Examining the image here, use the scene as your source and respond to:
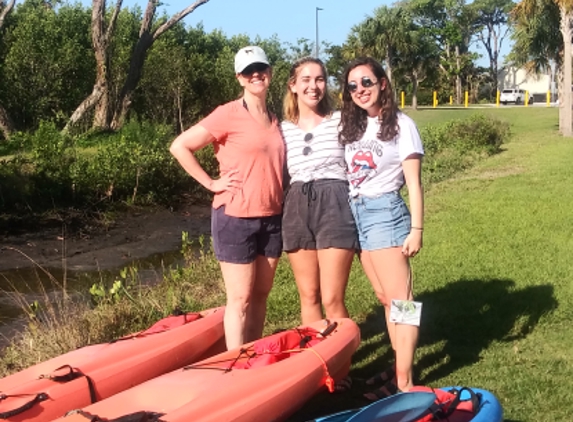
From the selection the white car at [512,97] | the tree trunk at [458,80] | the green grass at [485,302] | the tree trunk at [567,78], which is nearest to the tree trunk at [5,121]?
the green grass at [485,302]

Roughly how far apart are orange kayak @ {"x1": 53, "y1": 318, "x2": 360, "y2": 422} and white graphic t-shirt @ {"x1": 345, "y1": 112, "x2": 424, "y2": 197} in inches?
34.8

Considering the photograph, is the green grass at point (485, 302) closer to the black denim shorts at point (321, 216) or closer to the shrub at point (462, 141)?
the black denim shorts at point (321, 216)

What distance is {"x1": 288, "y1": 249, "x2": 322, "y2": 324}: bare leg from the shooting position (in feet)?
14.0

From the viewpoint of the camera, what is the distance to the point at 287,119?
14.3 ft

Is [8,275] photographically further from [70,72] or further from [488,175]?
[70,72]

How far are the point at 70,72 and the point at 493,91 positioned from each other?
46.4 meters

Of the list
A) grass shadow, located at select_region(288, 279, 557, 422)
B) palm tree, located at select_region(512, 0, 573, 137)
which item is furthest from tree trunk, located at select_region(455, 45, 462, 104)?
grass shadow, located at select_region(288, 279, 557, 422)

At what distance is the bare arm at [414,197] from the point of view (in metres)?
3.90

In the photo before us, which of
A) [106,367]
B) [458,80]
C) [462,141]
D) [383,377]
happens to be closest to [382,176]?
[383,377]

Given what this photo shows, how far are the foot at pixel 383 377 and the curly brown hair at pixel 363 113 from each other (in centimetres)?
157

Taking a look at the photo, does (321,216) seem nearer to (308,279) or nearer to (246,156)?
(308,279)

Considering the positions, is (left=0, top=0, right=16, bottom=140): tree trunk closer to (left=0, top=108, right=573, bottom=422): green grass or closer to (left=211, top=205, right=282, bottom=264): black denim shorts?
(left=0, top=108, right=573, bottom=422): green grass

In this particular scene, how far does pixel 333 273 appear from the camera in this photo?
4.20 m

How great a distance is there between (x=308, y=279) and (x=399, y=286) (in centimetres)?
56
